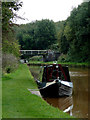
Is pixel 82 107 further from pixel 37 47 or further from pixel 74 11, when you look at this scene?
pixel 37 47

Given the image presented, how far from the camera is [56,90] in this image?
14.5 m

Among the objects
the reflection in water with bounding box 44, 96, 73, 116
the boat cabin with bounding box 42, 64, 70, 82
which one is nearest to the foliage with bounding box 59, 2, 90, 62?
the boat cabin with bounding box 42, 64, 70, 82

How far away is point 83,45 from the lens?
4412 centimetres

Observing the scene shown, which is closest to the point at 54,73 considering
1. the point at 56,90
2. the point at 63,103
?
the point at 56,90

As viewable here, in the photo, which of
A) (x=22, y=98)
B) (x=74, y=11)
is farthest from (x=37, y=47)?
(x=22, y=98)

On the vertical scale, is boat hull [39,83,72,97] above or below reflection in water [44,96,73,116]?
above

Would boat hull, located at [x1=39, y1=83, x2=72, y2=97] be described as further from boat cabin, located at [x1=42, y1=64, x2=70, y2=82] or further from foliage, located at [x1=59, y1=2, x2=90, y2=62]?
foliage, located at [x1=59, y1=2, x2=90, y2=62]

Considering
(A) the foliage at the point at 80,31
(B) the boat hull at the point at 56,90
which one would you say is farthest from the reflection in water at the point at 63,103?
(A) the foliage at the point at 80,31

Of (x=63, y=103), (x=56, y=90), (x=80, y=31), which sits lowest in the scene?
(x=63, y=103)

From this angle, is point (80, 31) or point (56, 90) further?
point (80, 31)

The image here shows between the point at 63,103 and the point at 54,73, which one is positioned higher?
the point at 54,73

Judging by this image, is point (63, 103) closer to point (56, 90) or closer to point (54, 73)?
point (56, 90)

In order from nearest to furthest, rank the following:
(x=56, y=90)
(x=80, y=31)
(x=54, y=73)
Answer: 1. (x=56, y=90)
2. (x=54, y=73)
3. (x=80, y=31)

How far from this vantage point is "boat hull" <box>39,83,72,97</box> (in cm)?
1444
